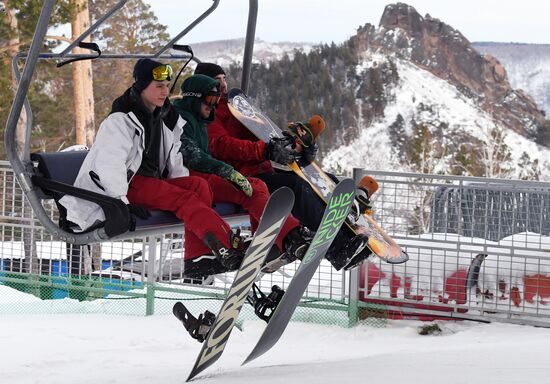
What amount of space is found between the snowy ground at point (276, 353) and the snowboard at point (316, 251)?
365mm

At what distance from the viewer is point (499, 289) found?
763 centimetres

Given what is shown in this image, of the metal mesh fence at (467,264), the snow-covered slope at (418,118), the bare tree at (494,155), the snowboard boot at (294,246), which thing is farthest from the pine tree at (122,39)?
the snow-covered slope at (418,118)

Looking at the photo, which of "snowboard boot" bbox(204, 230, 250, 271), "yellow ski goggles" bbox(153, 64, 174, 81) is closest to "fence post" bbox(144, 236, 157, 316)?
"yellow ski goggles" bbox(153, 64, 174, 81)

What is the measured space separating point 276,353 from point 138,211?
355 cm

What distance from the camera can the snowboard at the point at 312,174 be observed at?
4613 millimetres

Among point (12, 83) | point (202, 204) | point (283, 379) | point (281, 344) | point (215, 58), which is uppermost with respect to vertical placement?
point (215, 58)

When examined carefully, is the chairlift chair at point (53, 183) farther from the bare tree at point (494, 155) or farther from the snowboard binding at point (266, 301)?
the bare tree at point (494, 155)

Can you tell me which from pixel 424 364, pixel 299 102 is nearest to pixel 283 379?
pixel 424 364

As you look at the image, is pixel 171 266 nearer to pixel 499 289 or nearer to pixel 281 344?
pixel 281 344

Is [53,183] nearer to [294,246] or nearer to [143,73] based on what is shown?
[143,73]

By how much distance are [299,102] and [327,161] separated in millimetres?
6885

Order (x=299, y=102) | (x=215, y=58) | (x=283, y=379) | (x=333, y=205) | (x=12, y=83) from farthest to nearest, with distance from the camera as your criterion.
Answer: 1. (x=215, y=58)
2. (x=299, y=102)
3. (x=12, y=83)
4. (x=283, y=379)
5. (x=333, y=205)

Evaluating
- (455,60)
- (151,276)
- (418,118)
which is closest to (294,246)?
(151,276)

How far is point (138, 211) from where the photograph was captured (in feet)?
13.2
